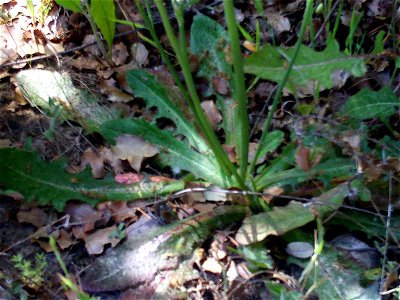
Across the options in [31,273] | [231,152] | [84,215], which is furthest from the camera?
[231,152]

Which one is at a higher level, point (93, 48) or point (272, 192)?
point (93, 48)

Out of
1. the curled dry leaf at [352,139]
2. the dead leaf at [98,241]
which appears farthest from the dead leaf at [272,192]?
the dead leaf at [98,241]

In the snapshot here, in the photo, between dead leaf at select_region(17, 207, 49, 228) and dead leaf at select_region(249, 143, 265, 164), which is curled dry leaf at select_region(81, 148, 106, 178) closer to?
dead leaf at select_region(17, 207, 49, 228)

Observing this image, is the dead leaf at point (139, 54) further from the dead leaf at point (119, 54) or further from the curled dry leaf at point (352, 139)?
the curled dry leaf at point (352, 139)

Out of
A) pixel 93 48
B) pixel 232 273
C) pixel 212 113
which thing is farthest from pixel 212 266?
pixel 93 48

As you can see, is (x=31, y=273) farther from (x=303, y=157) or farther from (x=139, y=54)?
(x=139, y=54)

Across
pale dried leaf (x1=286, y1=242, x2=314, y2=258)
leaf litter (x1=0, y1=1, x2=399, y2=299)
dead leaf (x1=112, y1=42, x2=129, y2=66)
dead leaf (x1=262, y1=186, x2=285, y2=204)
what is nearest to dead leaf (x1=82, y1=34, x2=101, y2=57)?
dead leaf (x1=112, y1=42, x2=129, y2=66)

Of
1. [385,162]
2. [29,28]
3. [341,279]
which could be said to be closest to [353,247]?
[341,279]

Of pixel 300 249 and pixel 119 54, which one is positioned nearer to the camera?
pixel 300 249
